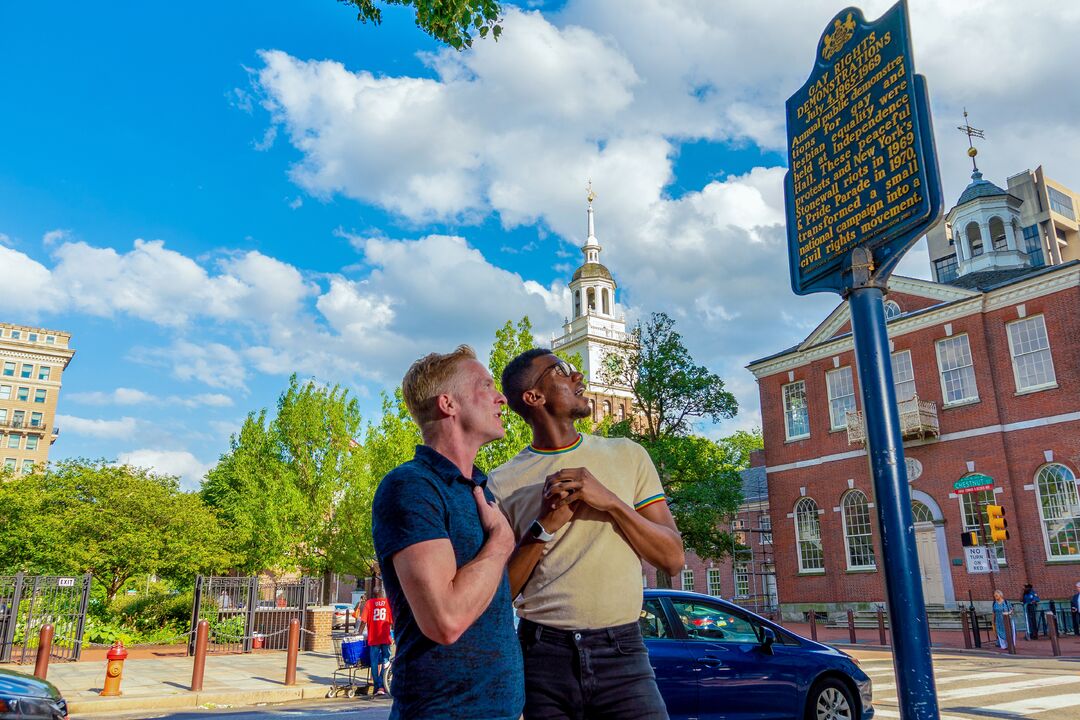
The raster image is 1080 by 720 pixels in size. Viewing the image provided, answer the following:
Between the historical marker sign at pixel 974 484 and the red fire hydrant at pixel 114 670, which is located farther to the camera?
the historical marker sign at pixel 974 484

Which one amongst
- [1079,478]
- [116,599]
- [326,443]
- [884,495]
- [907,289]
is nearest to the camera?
[884,495]

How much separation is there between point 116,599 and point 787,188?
2813cm

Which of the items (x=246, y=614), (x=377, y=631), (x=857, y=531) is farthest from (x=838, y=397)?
(x=377, y=631)

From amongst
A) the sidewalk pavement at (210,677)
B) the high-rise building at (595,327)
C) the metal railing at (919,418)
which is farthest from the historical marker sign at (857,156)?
the high-rise building at (595,327)

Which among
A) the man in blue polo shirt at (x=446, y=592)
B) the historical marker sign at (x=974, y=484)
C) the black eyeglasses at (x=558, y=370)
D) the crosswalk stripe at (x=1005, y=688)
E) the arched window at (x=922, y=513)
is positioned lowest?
the crosswalk stripe at (x=1005, y=688)

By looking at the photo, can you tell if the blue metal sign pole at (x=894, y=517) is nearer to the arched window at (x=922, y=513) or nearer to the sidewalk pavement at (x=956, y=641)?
the sidewalk pavement at (x=956, y=641)

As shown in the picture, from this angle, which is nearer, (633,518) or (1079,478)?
(633,518)

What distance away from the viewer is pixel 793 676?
7508 mm

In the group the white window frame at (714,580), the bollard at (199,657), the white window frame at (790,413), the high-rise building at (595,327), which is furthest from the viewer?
the high-rise building at (595,327)

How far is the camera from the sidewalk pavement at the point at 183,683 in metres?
11.9

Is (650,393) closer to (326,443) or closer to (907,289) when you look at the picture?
(907,289)

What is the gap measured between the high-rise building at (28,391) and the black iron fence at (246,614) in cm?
8478

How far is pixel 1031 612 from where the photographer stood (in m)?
21.7

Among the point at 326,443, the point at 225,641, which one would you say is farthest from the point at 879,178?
the point at 326,443
